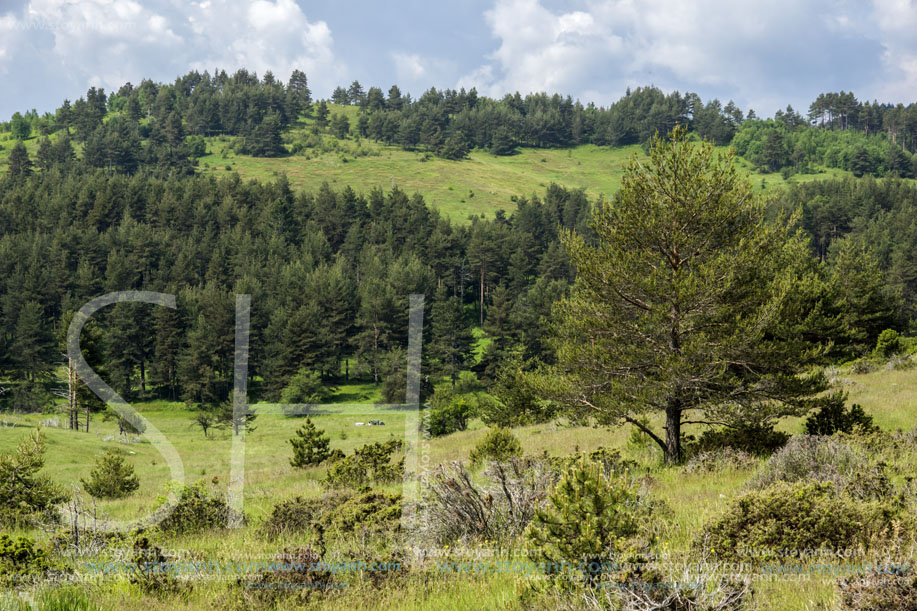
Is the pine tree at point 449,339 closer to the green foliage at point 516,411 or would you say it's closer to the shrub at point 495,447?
the green foliage at point 516,411

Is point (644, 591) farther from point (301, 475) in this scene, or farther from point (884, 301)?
point (884, 301)

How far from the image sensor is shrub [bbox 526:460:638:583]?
4238 mm

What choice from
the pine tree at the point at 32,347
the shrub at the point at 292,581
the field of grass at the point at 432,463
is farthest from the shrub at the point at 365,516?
the pine tree at the point at 32,347

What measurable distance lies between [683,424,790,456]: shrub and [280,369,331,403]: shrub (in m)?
59.8

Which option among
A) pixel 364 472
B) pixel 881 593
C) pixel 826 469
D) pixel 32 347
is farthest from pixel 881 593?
pixel 32 347

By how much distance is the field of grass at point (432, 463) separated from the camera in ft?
15.2

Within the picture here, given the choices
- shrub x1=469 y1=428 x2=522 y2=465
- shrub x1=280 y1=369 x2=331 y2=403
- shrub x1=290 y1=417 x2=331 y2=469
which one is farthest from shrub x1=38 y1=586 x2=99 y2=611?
shrub x1=280 y1=369 x2=331 y2=403

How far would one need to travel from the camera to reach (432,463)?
15.3 metres

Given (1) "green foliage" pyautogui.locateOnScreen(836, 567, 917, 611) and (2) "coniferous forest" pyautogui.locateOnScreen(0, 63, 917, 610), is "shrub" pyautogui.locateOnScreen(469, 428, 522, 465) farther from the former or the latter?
(1) "green foliage" pyautogui.locateOnScreen(836, 567, 917, 611)

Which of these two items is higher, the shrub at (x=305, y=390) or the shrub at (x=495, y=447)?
the shrub at (x=495, y=447)

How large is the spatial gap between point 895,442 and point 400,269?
78036mm

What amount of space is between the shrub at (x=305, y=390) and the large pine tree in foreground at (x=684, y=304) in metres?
59.2

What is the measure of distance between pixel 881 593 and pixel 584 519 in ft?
6.07

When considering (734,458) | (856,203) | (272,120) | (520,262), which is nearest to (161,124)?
(272,120)
